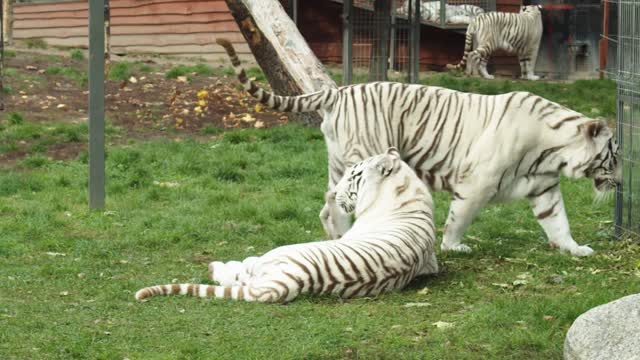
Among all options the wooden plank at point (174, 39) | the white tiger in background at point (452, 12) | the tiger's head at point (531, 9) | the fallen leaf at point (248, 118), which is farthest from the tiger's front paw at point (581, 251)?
the wooden plank at point (174, 39)

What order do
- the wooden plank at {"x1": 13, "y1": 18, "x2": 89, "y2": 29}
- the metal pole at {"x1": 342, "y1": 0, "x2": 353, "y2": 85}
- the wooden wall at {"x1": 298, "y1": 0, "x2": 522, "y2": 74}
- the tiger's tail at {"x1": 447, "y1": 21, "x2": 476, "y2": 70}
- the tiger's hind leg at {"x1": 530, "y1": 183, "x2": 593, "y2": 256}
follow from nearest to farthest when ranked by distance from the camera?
1. the tiger's hind leg at {"x1": 530, "y1": 183, "x2": 593, "y2": 256}
2. the metal pole at {"x1": 342, "y1": 0, "x2": 353, "y2": 85}
3. the tiger's tail at {"x1": 447, "y1": 21, "x2": 476, "y2": 70}
4. the wooden wall at {"x1": 298, "y1": 0, "x2": 522, "y2": 74}
5. the wooden plank at {"x1": 13, "y1": 18, "x2": 89, "y2": 29}

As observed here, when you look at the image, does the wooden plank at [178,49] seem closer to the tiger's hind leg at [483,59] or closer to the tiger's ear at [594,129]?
the tiger's hind leg at [483,59]

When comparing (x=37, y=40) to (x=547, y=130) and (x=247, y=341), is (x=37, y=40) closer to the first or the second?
(x=547, y=130)

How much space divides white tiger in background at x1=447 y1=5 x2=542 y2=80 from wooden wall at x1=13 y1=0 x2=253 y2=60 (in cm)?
419

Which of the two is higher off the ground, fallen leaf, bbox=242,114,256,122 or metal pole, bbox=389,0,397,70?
metal pole, bbox=389,0,397,70

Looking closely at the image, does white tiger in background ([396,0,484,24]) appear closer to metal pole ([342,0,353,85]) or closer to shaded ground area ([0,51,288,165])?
shaded ground area ([0,51,288,165])

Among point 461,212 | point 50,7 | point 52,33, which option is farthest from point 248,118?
point 50,7

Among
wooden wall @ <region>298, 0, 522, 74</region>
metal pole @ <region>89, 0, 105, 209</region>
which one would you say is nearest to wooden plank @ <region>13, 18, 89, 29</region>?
wooden wall @ <region>298, 0, 522, 74</region>

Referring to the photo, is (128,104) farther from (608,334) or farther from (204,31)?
(608,334)

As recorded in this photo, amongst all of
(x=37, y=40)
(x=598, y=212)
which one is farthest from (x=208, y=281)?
(x=37, y=40)

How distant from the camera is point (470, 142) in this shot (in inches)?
311

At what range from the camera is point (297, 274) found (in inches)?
249

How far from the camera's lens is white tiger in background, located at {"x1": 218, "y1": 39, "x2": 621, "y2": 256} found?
777cm

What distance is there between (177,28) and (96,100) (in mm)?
13192
